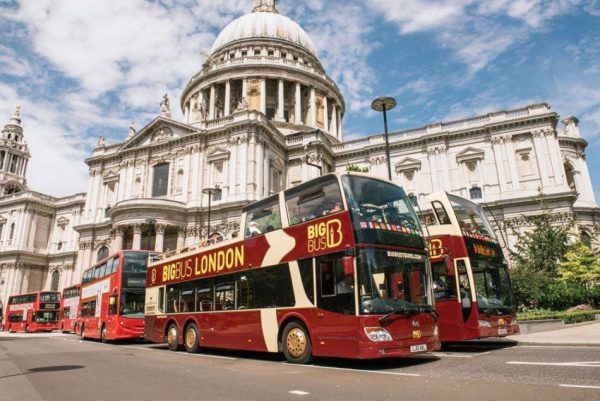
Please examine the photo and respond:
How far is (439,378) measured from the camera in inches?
285

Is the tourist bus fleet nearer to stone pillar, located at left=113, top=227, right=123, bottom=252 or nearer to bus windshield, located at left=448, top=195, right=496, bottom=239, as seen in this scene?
bus windshield, located at left=448, top=195, right=496, bottom=239

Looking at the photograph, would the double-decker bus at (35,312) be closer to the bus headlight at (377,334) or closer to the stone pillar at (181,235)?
the stone pillar at (181,235)

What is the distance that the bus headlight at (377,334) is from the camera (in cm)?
826

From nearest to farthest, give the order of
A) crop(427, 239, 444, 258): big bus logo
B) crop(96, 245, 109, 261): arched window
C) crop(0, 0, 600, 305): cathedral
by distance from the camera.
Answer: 1. crop(427, 239, 444, 258): big bus logo
2. crop(0, 0, 600, 305): cathedral
3. crop(96, 245, 109, 261): arched window

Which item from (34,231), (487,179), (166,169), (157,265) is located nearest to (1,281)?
(34,231)

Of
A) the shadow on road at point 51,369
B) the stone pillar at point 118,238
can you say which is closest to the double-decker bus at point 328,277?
the shadow on road at point 51,369

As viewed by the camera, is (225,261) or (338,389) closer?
(338,389)

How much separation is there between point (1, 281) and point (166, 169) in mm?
30362

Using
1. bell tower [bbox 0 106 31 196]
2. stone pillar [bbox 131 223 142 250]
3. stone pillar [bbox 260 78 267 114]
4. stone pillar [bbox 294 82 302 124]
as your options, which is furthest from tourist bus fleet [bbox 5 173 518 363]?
bell tower [bbox 0 106 31 196]

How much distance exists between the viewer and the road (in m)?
6.13

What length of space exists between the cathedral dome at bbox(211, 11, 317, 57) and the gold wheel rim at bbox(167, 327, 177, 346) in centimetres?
5109

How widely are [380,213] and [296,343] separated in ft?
12.0

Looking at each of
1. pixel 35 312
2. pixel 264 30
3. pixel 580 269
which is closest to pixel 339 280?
pixel 580 269

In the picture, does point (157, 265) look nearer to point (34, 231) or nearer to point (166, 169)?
point (166, 169)
